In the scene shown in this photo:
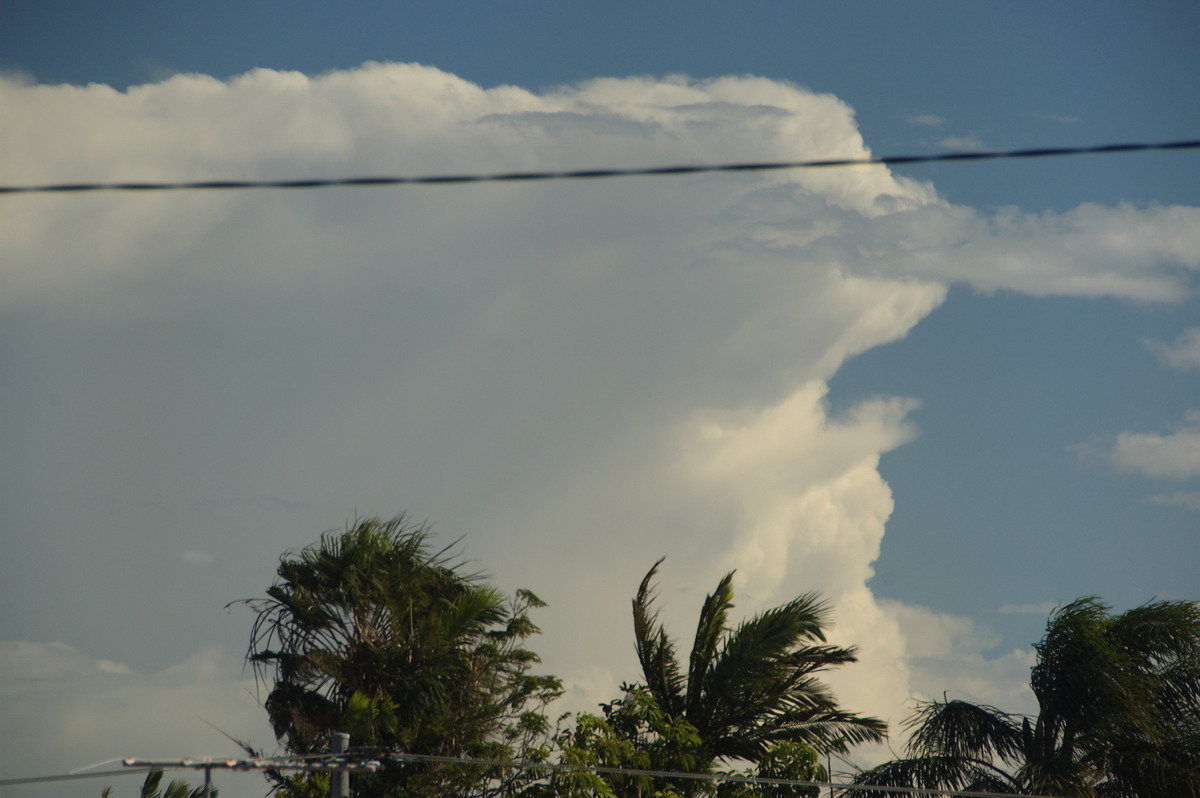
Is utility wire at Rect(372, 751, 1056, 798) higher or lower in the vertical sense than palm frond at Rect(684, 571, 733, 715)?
lower

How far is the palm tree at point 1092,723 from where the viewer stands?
1825 centimetres

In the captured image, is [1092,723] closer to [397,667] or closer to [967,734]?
[967,734]

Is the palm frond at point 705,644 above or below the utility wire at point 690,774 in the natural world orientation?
above

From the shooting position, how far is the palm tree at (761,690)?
20391 millimetres

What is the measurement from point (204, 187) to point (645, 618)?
1461 cm

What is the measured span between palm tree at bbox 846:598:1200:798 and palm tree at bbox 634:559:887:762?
53.9 inches

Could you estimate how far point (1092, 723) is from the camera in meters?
18.8

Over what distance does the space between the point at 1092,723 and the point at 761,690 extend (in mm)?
5169

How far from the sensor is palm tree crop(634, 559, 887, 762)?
803 inches

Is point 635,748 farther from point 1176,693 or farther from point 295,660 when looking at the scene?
point 1176,693

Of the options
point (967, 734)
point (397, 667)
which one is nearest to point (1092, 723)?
point (967, 734)

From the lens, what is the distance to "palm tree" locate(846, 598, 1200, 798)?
719 inches

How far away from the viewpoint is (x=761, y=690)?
20.6 m

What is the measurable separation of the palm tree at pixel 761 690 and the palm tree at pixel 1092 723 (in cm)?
137
